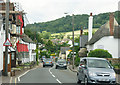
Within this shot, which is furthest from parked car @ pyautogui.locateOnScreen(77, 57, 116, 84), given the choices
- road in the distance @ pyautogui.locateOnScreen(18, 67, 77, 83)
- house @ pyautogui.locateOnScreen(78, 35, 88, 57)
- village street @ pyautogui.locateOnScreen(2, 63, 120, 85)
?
house @ pyautogui.locateOnScreen(78, 35, 88, 57)

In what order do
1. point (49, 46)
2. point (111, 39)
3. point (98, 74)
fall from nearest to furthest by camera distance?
1. point (98, 74)
2. point (111, 39)
3. point (49, 46)

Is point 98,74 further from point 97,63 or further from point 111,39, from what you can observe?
point 111,39

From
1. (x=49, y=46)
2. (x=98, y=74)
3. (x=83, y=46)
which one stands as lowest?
(x=49, y=46)

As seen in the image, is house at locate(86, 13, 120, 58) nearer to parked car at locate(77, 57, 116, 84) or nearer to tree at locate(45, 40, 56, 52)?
parked car at locate(77, 57, 116, 84)

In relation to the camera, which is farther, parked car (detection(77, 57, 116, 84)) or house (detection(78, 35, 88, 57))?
house (detection(78, 35, 88, 57))

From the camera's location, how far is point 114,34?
4100 cm

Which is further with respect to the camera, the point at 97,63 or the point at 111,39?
the point at 111,39

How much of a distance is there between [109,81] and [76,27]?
165202mm

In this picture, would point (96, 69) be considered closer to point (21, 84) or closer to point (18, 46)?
point (21, 84)

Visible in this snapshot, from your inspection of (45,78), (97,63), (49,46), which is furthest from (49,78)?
(49,46)

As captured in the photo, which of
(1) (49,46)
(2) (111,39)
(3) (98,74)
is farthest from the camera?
(1) (49,46)

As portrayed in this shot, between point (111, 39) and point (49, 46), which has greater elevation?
point (111, 39)

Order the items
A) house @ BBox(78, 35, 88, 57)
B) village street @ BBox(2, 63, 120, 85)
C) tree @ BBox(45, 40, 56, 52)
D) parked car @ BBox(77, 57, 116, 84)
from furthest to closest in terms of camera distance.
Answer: tree @ BBox(45, 40, 56, 52)
house @ BBox(78, 35, 88, 57)
village street @ BBox(2, 63, 120, 85)
parked car @ BBox(77, 57, 116, 84)

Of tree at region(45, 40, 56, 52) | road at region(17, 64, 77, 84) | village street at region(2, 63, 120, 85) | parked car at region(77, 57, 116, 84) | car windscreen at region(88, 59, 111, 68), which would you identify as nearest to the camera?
parked car at region(77, 57, 116, 84)
